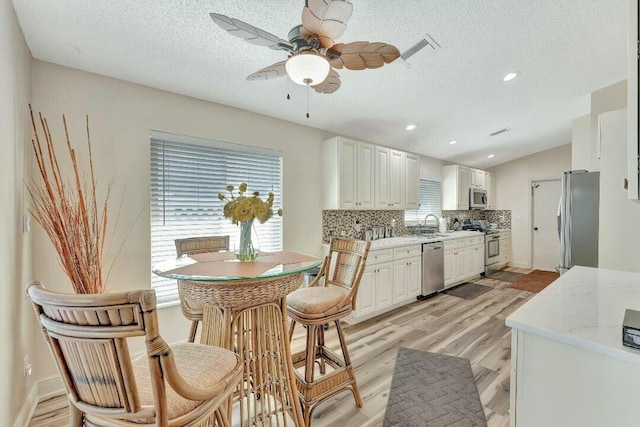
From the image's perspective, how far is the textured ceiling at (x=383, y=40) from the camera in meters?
1.77

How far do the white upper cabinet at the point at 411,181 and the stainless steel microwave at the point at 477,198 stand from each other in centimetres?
207

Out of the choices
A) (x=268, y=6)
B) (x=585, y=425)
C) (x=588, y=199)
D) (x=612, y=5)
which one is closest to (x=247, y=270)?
(x=585, y=425)

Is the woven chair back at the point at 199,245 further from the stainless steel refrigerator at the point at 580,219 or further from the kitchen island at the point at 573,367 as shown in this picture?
the stainless steel refrigerator at the point at 580,219

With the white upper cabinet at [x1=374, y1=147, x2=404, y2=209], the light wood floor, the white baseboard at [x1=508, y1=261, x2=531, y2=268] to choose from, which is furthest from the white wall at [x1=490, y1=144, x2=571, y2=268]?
the white upper cabinet at [x1=374, y1=147, x2=404, y2=209]

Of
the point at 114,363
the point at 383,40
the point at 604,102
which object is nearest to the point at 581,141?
the point at 604,102

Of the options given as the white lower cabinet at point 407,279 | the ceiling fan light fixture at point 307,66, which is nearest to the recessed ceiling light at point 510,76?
the white lower cabinet at point 407,279

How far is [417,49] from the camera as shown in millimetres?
2291

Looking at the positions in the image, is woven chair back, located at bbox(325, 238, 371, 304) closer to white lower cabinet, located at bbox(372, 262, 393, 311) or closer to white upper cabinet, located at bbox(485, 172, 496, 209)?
white lower cabinet, located at bbox(372, 262, 393, 311)

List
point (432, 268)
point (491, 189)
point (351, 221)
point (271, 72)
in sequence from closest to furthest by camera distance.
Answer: point (271, 72) → point (351, 221) → point (432, 268) → point (491, 189)

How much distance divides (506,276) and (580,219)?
2.93 meters

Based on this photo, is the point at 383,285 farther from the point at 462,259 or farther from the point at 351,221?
the point at 462,259

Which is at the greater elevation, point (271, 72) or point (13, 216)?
point (271, 72)

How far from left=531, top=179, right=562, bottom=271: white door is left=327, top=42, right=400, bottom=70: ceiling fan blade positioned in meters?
6.62

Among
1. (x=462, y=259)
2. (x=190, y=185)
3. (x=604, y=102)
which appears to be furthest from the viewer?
(x=462, y=259)
